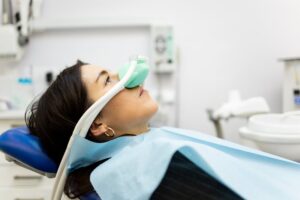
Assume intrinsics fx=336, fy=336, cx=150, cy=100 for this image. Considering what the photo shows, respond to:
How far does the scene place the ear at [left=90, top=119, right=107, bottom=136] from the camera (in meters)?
1.13

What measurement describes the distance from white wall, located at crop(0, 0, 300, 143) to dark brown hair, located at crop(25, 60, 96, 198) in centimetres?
150

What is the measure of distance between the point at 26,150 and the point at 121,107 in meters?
0.33

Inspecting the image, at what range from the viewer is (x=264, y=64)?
8.25ft

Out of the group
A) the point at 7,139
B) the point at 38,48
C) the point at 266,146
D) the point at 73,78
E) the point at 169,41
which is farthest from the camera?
the point at 38,48

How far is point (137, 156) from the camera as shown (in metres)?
0.87

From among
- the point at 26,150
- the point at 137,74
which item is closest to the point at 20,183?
the point at 26,150

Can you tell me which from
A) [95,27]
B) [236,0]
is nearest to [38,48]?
[95,27]

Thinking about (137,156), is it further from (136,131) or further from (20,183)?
(20,183)

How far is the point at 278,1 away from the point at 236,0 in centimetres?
30

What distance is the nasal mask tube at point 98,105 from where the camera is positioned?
0.95m

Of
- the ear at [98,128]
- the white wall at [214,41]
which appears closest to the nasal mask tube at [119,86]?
the ear at [98,128]

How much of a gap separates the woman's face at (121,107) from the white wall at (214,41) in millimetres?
1441

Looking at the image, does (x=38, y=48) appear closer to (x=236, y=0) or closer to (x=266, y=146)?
(x=236, y=0)

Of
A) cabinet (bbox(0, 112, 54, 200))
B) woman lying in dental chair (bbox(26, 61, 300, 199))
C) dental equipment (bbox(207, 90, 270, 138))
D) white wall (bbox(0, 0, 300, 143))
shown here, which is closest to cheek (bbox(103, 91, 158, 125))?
woman lying in dental chair (bbox(26, 61, 300, 199))
